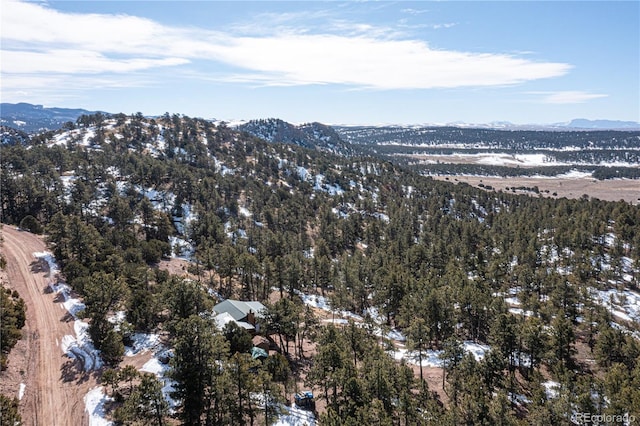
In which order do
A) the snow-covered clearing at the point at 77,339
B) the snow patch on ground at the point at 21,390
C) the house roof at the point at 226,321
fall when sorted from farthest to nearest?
the house roof at the point at 226,321 → the snow-covered clearing at the point at 77,339 → the snow patch on ground at the point at 21,390

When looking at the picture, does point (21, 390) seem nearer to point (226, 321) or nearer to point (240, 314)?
point (226, 321)

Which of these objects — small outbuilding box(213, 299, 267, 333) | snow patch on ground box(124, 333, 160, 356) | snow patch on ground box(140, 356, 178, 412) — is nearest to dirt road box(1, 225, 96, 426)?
snow patch on ground box(140, 356, 178, 412)

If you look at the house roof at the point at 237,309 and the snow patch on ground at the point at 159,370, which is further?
the house roof at the point at 237,309

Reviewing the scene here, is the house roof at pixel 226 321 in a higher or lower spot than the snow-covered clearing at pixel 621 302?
higher

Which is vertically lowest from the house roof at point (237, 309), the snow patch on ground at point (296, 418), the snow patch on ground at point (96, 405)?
the snow patch on ground at point (296, 418)

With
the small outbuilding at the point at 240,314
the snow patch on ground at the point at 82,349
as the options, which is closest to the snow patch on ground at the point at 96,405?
the snow patch on ground at the point at 82,349

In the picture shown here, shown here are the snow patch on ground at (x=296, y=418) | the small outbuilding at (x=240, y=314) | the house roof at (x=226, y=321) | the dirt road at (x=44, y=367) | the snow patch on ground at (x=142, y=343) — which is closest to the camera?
the dirt road at (x=44, y=367)

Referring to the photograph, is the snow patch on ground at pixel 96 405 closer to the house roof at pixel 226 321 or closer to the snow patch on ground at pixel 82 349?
the snow patch on ground at pixel 82 349
